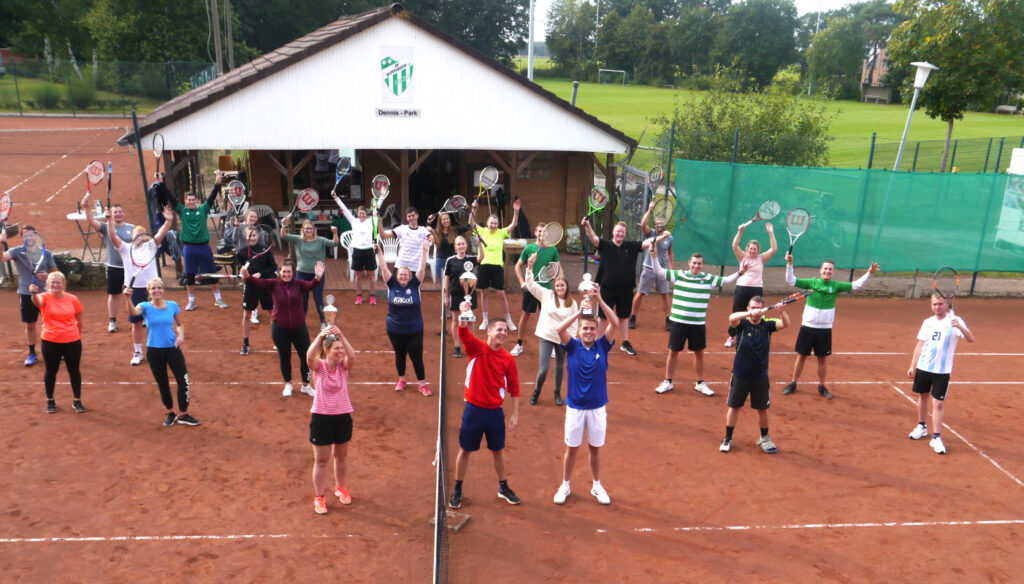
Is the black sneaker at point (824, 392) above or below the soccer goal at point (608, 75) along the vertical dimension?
below

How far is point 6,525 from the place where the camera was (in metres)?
7.05

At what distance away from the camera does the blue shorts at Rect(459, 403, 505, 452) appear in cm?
723

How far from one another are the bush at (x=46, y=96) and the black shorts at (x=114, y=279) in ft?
111

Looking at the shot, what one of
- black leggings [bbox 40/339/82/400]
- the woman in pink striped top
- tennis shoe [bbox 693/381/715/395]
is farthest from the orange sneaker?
tennis shoe [bbox 693/381/715/395]

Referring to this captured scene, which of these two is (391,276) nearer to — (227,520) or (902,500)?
(227,520)

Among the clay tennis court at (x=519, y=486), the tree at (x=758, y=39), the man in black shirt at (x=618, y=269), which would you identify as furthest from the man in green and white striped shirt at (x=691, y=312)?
the tree at (x=758, y=39)

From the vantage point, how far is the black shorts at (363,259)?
13.8m

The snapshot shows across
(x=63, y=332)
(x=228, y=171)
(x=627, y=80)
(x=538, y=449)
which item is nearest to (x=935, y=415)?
(x=538, y=449)

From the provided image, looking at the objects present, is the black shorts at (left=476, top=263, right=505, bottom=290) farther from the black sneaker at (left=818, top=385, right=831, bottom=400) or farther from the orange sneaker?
the orange sneaker

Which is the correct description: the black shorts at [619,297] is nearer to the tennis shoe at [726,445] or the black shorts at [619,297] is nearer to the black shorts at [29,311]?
the tennis shoe at [726,445]

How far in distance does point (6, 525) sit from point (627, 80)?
278 feet

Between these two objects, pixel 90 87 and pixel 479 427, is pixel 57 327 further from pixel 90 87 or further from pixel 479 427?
pixel 90 87

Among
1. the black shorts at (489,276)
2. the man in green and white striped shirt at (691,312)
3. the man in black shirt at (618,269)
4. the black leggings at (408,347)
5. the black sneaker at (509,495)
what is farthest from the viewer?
the black shorts at (489,276)

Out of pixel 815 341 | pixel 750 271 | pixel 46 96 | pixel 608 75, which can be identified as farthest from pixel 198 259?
pixel 608 75
